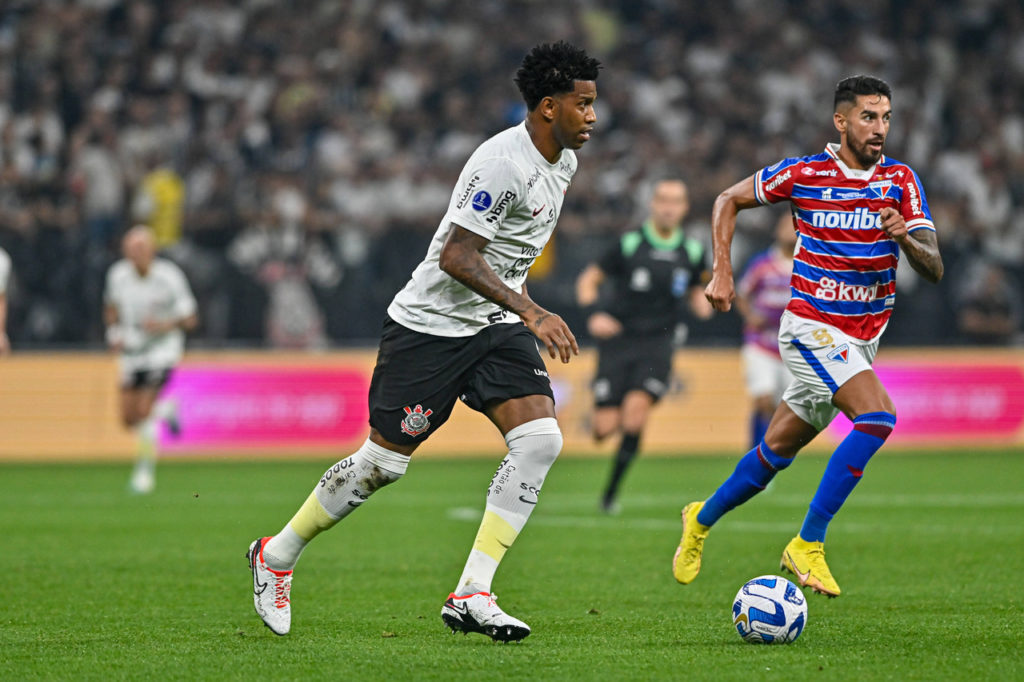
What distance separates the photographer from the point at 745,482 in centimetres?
713

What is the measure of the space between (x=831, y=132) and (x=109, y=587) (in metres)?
16.0

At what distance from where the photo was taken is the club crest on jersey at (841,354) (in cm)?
684

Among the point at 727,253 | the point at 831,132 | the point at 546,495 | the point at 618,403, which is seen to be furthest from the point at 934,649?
the point at 831,132

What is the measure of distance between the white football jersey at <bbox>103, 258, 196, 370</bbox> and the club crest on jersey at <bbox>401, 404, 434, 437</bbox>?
30.1 ft

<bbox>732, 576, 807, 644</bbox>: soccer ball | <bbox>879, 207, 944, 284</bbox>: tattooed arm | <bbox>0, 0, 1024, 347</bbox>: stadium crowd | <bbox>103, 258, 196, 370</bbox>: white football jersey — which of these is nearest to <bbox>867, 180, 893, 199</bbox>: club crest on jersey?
<bbox>879, 207, 944, 284</bbox>: tattooed arm

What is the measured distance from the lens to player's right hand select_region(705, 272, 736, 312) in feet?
21.7

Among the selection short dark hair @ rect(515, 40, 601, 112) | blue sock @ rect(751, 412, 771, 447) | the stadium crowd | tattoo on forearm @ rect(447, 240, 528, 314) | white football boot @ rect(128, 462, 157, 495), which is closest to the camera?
tattoo on forearm @ rect(447, 240, 528, 314)

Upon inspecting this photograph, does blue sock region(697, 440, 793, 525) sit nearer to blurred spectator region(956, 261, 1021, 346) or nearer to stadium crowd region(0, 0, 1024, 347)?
stadium crowd region(0, 0, 1024, 347)

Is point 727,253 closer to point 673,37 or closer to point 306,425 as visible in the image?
point 306,425

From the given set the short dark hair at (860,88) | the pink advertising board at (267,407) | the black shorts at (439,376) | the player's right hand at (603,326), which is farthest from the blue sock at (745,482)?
the pink advertising board at (267,407)

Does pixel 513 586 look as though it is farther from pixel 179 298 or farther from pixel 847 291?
pixel 179 298

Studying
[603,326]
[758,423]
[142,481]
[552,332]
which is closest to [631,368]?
[603,326]

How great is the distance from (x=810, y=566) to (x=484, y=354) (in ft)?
5.75

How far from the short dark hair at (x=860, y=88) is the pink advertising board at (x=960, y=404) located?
39.9ft
